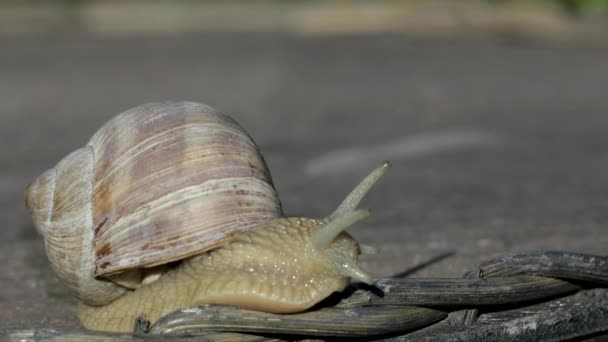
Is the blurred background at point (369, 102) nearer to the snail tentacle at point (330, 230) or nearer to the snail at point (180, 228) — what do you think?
the snail at point (180, 228)

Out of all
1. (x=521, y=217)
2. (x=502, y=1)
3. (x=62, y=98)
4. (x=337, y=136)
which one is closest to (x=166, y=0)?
(x=502, y=1)

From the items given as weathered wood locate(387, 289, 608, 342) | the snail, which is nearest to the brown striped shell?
the snail

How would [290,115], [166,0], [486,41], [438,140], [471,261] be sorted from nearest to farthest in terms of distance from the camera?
[471,261], [438,140], [290,115], [486,41], [166,0]

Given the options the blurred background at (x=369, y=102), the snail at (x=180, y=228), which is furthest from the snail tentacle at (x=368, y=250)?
the blurred background at (x=369, y=102)

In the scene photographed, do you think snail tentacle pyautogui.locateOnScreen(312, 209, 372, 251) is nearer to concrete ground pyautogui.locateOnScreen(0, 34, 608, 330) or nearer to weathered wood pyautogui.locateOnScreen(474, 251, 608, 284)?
weathered wood pyautogui.locateOnScreen(474, 251, 608, 284)

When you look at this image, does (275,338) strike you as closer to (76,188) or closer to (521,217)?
(76,188)
